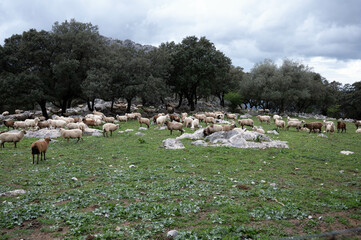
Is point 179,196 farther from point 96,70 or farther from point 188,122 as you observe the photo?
point 96,70

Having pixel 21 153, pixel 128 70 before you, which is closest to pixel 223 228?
pixel 21 153

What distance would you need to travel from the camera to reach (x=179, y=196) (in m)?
8.30

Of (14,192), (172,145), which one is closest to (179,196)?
(14,192)

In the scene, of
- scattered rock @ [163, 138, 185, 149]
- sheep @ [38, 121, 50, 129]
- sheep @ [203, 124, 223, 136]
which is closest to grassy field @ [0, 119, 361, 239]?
scattered rock @ [163, 138, 185, 149]

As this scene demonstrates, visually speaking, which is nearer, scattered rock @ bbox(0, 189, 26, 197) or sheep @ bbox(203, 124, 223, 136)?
scattered rock @ bbox(0, 189, 26, 197)

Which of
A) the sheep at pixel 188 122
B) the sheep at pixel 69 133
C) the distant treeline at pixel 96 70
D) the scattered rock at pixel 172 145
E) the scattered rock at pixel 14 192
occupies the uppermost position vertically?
the distant treeline at pixel 96 70

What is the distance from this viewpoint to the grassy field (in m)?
6.19

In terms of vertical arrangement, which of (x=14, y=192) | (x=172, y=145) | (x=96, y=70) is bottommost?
(x=14, y=192)

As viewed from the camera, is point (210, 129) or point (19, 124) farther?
point (19, 124)

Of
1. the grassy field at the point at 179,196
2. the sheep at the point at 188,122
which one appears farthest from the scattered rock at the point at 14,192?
the sheep at the point at 188,122

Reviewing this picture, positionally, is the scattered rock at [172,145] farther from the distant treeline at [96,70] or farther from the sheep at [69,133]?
the distant treeline at [96,70]

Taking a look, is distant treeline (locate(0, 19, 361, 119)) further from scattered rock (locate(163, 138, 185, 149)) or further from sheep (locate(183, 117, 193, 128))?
scattered rock (locate(163, 138, 185, 149))

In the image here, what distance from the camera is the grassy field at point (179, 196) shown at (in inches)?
244

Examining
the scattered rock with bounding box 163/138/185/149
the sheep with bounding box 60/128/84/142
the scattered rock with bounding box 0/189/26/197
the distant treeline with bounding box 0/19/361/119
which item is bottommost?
the scattered rock with bounding box 0/189/26/197
